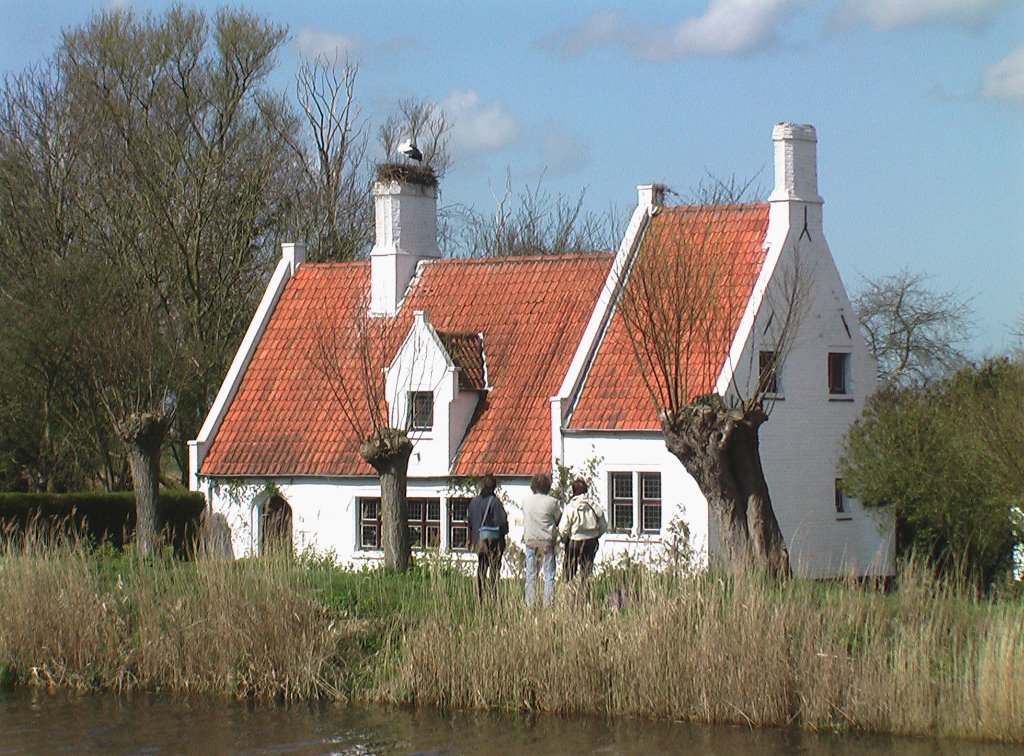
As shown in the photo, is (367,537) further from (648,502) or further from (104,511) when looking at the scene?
(648,502)

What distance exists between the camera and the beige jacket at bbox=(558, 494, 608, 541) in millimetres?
21047

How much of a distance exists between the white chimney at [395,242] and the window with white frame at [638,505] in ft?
24.0

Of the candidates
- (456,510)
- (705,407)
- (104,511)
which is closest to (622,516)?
(456,510)

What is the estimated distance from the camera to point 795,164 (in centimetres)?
3033

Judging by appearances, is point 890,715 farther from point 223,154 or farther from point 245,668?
point 223,154

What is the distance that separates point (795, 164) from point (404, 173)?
8.67 meters

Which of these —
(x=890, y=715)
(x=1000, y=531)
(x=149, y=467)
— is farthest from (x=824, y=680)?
(x=149, y=467)

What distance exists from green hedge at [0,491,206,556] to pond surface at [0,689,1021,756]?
45.3 feet

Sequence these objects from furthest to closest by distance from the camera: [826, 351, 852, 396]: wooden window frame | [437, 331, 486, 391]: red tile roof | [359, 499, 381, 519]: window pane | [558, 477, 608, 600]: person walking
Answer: [359, 499, 381, 519]: window pane → [437, 331, 486, 391]: red tile roof → [826, 351, 852, 396]: wooden window frame → [558, 477, 608, 600]: person walking

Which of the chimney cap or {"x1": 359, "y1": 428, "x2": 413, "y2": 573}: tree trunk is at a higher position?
the chimney cap

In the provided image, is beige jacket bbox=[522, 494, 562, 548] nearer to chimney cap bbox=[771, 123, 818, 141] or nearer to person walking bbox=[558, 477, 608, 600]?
person walking bbox=[558, 477, 608, 600]

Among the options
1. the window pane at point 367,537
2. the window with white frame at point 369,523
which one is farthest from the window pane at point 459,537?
the window pane at point 367,537

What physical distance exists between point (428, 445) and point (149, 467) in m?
5.14

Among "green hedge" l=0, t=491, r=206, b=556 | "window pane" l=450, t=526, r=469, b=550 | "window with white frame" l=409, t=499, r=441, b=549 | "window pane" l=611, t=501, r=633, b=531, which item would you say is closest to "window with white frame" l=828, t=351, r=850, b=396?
"window pane" l=611, t=501, r=633, b=531
